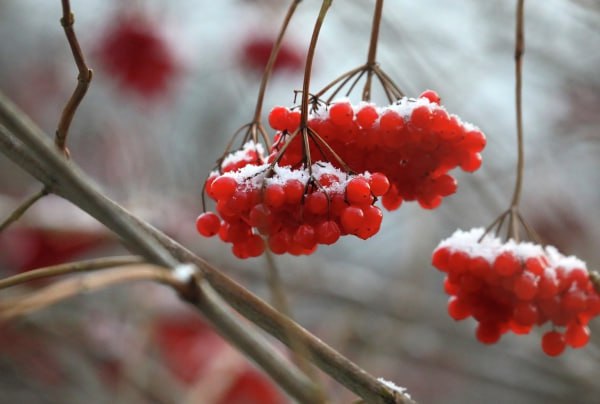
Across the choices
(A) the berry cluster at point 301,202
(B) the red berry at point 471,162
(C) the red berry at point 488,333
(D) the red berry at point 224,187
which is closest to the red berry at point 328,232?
(A) the berry cluster at point 301,202

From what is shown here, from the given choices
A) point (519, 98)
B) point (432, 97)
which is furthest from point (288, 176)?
point (519, 98)

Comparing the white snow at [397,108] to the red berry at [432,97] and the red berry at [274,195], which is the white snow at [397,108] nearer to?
the red berry at [432,97]

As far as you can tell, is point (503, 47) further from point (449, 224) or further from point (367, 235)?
point (367, 235)

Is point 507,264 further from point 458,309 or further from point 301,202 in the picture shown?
point 301,202

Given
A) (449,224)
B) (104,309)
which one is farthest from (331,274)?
(449,224)

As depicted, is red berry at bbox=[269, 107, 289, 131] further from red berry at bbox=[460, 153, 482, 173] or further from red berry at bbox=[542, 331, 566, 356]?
red berry at bbox=[542, 331, 566, 356]

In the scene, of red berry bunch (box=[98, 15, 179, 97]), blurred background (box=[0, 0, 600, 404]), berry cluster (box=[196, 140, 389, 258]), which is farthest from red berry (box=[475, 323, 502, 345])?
red berry bunch (box=[98, 15, 179, 97])
